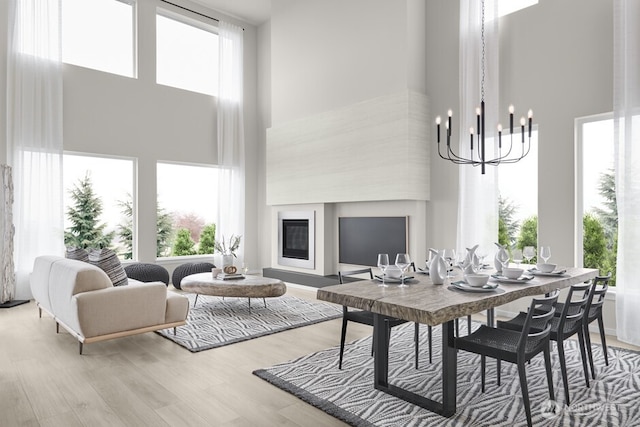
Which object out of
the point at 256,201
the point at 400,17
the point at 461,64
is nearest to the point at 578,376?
the point at 461,64

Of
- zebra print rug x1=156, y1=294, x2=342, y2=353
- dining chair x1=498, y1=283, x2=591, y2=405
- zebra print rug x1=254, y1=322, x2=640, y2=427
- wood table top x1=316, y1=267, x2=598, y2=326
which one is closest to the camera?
wood table top x1=316, y1=267, x2=598, y2=326

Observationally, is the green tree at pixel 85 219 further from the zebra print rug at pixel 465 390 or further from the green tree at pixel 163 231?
the zebra print rug at pixel 465 390

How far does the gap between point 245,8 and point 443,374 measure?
24.5 feet

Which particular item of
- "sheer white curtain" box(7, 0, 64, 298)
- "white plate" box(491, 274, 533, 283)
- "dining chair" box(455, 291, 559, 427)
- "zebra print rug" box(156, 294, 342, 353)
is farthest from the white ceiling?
"dining chair" box(455, 291, 559, 427)

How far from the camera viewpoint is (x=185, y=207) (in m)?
7.78

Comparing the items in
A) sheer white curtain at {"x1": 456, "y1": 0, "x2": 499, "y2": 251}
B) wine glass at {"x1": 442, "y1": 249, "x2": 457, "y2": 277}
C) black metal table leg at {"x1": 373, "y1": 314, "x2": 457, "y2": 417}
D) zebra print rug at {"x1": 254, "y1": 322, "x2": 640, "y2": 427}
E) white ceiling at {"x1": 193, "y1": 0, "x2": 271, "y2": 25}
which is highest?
white ceiling at {"x1": 193, "y1": 0, "x2": 271, "y2": 25}

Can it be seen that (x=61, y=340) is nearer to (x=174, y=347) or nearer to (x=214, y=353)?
(x=174, y=347)

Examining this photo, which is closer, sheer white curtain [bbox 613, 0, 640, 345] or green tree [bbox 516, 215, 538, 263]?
sheer white curtain [bbox 613, 0, 640, 345]

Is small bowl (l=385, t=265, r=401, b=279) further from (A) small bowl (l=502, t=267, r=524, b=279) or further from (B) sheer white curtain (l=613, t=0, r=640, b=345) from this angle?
(B) sheer white curtain (l=613, t=0, r=640, b=345)

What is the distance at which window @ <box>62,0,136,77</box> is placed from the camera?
21.4 ft

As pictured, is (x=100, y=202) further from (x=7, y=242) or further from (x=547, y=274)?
(x=547, y=274)

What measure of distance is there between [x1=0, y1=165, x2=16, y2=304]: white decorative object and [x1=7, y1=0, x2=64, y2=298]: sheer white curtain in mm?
223

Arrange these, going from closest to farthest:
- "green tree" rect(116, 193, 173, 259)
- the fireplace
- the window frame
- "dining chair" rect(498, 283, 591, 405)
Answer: "dining chair" rect(498, 283, 591, 405) < the fireplace < "green tree" rect(116, 193, 173, 259) < the window frame

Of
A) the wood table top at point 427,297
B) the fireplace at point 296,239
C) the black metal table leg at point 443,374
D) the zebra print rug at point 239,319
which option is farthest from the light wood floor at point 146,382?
the fireplace at point 296,239
